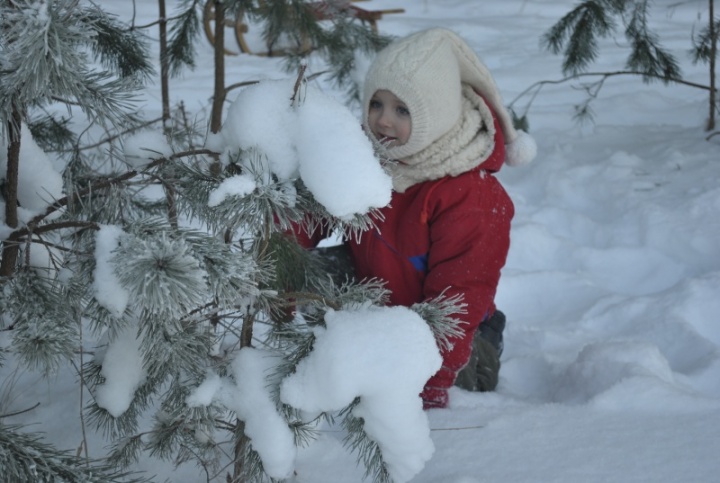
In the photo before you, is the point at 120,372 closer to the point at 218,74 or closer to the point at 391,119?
the point at 391,119

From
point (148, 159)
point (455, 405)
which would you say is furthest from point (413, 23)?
point (148, 159)

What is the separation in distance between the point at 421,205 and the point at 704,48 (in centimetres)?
229

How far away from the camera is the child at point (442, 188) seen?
202 centimetres

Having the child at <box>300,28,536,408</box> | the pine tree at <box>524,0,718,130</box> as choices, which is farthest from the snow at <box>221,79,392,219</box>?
the pine tree at <box>524,0,718,130</box>

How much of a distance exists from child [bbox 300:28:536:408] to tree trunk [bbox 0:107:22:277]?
3.19ft

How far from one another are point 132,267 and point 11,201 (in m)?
0.44

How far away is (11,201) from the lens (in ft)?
4.05

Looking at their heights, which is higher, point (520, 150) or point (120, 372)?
point (120, 372)

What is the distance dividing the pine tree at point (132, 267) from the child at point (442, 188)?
0.73 m

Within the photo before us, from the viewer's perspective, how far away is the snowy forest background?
103 cm

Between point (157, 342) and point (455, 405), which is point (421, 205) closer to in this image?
point (455, 405)

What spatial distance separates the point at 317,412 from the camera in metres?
1.19

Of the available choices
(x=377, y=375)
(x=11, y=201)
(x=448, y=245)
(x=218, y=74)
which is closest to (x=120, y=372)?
(x=11, y=201)

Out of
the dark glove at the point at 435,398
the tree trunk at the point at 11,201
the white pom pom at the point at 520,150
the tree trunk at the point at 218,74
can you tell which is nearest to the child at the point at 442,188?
the dark glove at the point at 435,398
